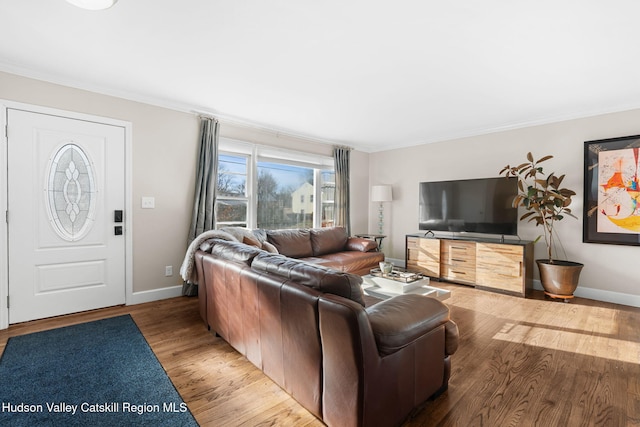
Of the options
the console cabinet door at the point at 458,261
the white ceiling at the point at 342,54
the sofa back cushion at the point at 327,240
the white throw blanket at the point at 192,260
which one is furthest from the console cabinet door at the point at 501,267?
the white throw blanket at the point at 192,260

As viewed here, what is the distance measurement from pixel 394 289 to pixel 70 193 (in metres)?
3.51

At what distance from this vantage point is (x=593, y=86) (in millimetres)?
3078

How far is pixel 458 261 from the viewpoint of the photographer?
454cm

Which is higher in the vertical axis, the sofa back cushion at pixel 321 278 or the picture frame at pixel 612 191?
the picture frame at pixel 612 191

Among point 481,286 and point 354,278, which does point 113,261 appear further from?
point 481,286

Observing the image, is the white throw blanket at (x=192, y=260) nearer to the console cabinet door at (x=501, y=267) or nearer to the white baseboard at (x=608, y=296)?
the console cabinet door at (x=501, y=267)

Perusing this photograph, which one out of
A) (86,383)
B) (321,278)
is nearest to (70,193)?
(86,383)

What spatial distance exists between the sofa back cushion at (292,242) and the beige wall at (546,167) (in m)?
2.21

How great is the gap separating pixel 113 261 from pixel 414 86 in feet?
12.6

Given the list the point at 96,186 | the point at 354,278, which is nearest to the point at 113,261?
the point at 96,186

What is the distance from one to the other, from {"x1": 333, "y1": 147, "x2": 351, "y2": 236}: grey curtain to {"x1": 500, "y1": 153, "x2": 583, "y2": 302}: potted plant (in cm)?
261

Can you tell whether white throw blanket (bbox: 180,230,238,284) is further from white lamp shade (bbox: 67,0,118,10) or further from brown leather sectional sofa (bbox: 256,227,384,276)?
white lamp shade (bbox: 67,0,118,10)

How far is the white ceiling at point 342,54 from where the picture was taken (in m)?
1.94

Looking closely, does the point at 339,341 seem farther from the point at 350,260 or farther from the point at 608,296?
the point at 608,296
